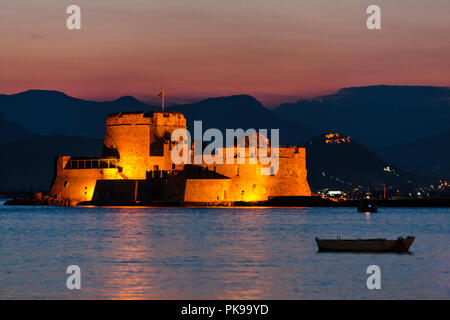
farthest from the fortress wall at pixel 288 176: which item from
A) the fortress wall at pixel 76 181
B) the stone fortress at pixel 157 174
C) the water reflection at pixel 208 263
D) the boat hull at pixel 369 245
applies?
the boat hull at pixel 369 245

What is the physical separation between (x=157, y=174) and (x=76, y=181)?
329 inches

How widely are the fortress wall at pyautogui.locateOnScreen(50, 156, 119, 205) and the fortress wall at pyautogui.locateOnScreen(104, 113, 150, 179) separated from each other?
4.78 feet

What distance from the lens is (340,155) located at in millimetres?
155750

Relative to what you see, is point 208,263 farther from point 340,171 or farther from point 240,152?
point 340,171

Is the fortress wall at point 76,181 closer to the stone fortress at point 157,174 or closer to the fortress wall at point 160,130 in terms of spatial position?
the stone fortress at point 157,174

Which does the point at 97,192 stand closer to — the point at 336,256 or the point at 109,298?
the point at 336,256

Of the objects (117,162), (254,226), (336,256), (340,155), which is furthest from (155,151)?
(340,155)

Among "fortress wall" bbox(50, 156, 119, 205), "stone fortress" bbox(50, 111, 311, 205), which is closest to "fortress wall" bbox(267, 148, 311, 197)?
"stone fortress" bbox(50, 111, 311, 205)

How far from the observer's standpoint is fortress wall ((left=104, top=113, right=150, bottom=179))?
7706cm

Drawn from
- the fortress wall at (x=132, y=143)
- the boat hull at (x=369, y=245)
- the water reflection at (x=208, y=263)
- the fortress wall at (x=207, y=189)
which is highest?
the fortress wall at (x=132, y=143)

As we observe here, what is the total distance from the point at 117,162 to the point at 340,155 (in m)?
83.5

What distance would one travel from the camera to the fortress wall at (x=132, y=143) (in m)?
77.1

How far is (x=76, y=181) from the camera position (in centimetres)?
7956

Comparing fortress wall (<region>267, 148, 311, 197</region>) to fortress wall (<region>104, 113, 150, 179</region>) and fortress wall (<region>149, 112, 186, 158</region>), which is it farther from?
fortress wall (<region>104, 113, 150, 179</region>)
